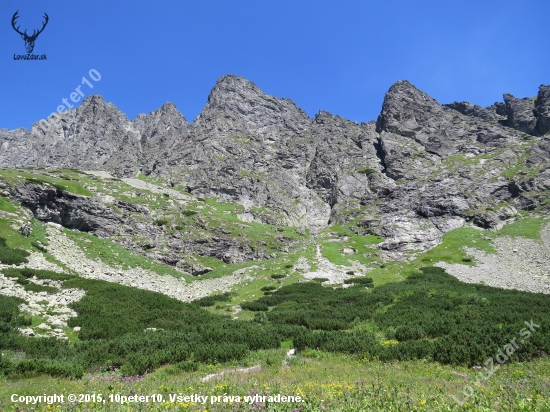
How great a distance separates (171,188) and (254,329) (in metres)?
99.5

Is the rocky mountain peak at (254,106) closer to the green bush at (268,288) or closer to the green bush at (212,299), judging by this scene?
the green bush at (268,288)

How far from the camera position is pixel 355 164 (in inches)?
4761

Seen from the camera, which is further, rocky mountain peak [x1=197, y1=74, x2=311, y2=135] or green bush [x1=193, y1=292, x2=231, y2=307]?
rocky mountain peak [x1=197, y1=74, x2=311, y2=135]

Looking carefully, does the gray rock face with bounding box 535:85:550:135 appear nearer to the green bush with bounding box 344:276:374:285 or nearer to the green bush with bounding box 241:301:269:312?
the green bush with bounding box 344:276:374:285

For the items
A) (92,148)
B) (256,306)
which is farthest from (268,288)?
(92,148)

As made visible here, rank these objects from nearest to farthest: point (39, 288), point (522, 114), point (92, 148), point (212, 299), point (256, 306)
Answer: point (39, 288) → point (256, 306) → point (212, 299) → point (522, 114) → point (92, 148)

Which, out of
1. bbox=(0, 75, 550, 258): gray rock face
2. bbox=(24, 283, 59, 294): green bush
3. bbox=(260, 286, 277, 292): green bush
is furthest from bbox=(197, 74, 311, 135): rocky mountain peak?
bbox=(24, 283, 59, 294): green bush

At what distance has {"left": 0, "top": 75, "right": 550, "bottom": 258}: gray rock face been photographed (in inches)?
3012

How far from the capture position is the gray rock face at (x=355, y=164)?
76.5 m

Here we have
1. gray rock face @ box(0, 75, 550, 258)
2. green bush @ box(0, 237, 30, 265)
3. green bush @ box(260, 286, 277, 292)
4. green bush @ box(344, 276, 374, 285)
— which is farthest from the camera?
gray rock face @ box(0, 75, 550, 258)

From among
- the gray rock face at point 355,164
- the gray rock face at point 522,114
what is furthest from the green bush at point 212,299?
the gray rock face at point 522,114

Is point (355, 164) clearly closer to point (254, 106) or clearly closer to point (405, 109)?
point (405, 109)

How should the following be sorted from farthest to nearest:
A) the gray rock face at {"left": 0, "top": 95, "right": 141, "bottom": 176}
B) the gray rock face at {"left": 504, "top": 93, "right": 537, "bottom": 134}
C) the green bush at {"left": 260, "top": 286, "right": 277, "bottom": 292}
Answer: the gray rock face at {"left": 0, "top": 95, "right": 141, "bottom": 176}, the gray rock face at {"left": 504, "top": 93, "right": 537, "bottom": 134}, the green bush at {"left": 260, "top": 286, "right": 277, "bottom": 292}

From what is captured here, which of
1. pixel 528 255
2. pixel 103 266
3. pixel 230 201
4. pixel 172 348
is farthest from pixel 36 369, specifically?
pixel 230 201
